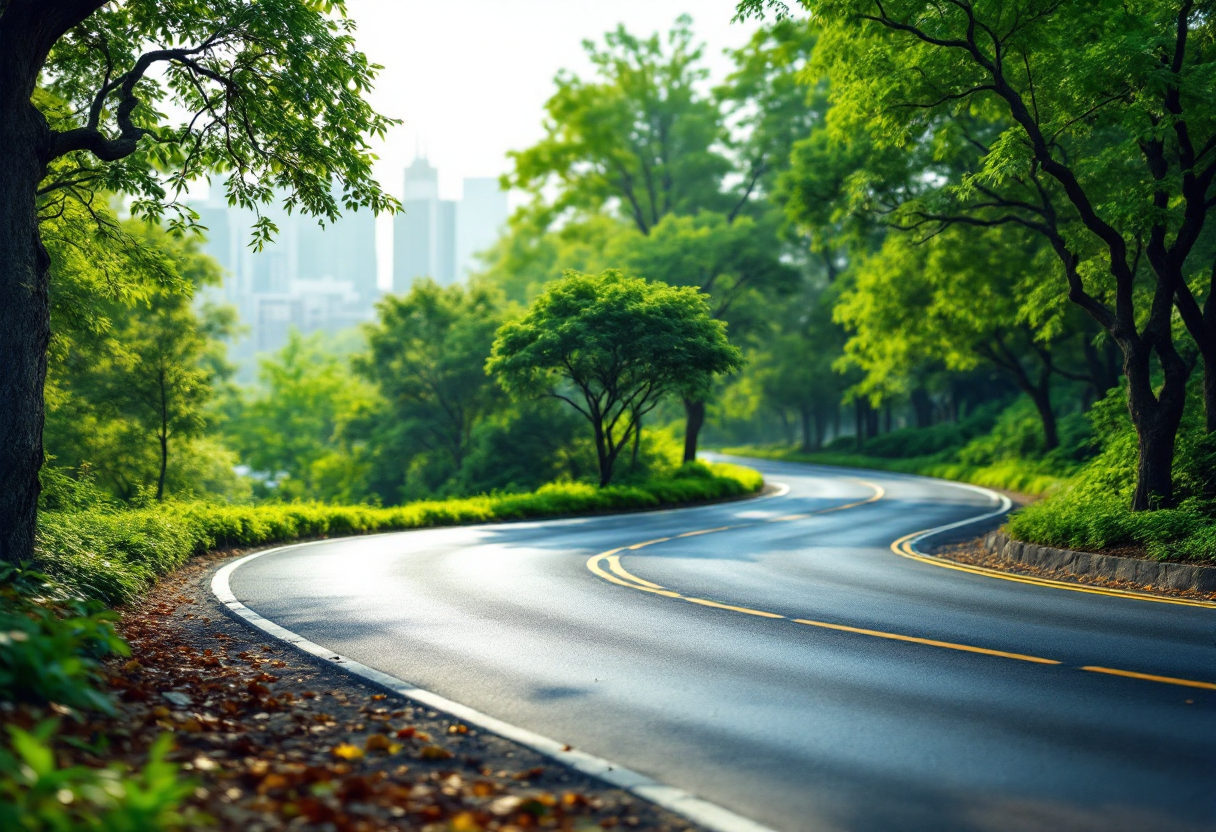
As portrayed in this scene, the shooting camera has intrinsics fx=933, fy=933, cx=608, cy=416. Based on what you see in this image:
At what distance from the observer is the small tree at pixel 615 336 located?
24266 mm

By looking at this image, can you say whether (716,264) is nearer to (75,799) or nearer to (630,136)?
(630,136)

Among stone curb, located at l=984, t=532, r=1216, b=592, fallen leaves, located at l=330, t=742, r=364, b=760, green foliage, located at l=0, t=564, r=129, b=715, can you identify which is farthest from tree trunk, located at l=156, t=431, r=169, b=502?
fallen leaves, located at l=330, t=742, r=364, b=760

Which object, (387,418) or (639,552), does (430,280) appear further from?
(639,552)

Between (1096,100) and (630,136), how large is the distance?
33.2 m

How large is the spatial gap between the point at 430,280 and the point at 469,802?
38782 mm

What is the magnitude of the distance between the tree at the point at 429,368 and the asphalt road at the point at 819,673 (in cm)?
2704

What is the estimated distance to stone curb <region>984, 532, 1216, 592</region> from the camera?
10617 millimetres

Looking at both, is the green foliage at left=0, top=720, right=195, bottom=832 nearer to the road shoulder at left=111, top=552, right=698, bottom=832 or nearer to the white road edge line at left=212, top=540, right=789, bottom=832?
the road shoulder at left=111, top=552, right=698, bottom=832

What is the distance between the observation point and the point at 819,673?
7.07 meters

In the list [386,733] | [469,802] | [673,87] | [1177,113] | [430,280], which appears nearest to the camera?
[469,802]

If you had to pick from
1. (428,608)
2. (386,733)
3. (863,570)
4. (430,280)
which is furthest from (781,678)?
(430,280)

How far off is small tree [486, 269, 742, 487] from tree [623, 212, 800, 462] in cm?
1010

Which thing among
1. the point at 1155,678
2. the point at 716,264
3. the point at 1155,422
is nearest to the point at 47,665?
the point at 1155,678

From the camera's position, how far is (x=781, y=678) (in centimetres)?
692
